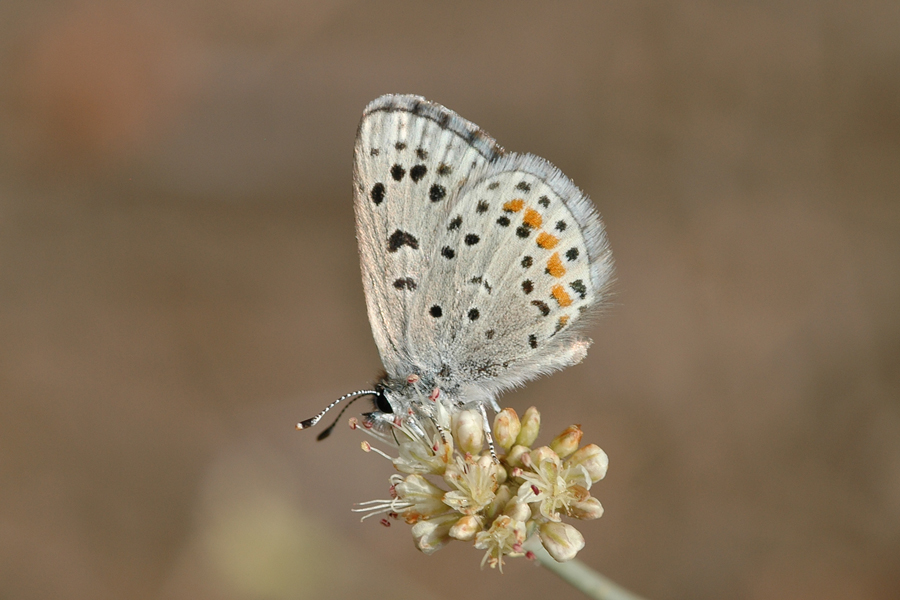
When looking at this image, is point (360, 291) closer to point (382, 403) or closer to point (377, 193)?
point (382, 403)

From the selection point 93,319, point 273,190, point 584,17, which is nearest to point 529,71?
point 584,17

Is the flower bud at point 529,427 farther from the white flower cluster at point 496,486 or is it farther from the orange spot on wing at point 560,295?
the orange spot on wing at point 560,295

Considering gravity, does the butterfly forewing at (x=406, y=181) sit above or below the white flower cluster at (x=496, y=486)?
above

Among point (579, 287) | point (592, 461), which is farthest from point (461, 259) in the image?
point (592, 461)

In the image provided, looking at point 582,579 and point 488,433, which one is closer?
point 582,579

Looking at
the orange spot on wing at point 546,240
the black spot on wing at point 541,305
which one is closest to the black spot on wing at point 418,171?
the orange spot on wing at point 546,240

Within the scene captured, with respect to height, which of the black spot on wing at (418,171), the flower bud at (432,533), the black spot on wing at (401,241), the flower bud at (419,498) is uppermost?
the black spot on wing at (418,171)
